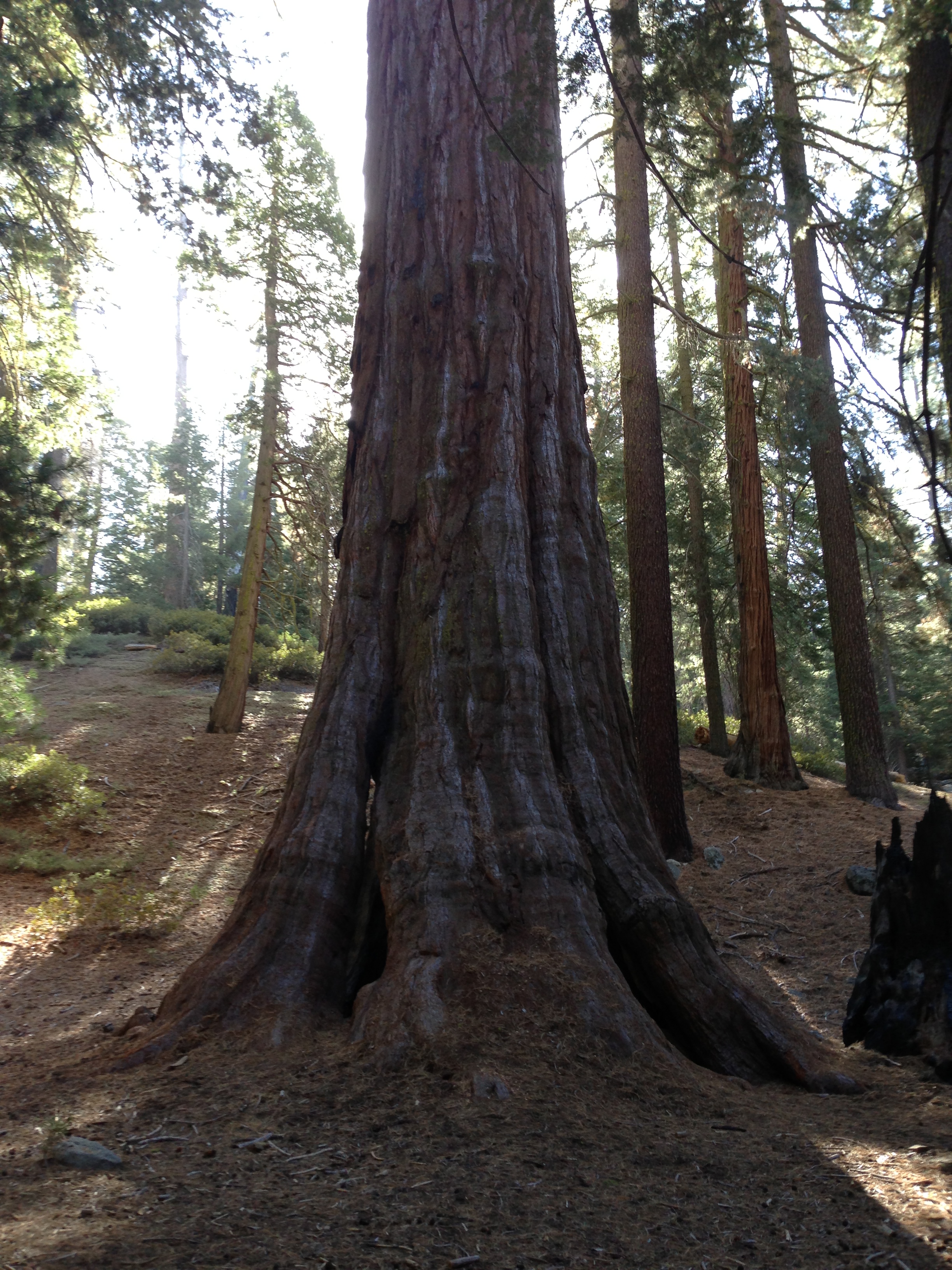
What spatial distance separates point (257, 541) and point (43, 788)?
17.6 feet

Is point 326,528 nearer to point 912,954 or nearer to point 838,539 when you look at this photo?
point 838,539

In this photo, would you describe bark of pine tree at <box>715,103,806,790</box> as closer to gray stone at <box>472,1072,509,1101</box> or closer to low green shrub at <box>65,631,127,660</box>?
gray stone at <box>472,1072,509,1101</box>

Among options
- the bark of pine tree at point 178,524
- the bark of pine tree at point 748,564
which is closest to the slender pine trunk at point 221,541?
the bark of pine tree at point 178,524

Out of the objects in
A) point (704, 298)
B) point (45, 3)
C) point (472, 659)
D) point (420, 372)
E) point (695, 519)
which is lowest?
point (472, 659)

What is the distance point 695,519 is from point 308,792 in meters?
12.6

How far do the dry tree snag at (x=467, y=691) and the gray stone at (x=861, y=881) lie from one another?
424 cm

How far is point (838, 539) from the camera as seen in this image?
11820mm

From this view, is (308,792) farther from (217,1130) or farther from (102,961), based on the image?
(102,961)

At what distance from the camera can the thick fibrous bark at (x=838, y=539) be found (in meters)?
11.3

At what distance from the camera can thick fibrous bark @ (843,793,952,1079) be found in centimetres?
402

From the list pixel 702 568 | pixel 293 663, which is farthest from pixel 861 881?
pixel 293 663

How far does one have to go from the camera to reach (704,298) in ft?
59.2

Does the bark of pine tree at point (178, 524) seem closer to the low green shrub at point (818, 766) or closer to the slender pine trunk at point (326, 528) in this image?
the slender pine trunk at point (326, 528)

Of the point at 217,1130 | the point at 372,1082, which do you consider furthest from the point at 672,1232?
the point at 217,1130
